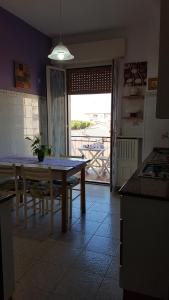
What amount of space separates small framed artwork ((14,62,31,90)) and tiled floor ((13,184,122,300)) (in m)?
2.06

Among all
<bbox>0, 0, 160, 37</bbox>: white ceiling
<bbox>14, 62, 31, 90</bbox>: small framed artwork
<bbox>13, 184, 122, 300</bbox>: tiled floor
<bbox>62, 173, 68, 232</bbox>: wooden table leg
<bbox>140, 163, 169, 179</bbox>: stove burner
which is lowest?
<bbox>13, 184, 122, 300</bbox>: tiled floor

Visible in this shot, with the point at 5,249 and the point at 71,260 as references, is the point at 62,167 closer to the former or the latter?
the point at 71,260

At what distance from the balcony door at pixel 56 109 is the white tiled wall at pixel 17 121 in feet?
1.00

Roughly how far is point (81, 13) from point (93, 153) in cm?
306

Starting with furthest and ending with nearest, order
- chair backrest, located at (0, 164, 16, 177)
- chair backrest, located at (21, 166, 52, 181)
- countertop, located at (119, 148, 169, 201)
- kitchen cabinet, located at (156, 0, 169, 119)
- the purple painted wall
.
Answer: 1. the purple painted wall
2. chair backrest, located at (0, 164, 16, 177)
3. chair backrest, located at (21, 166, 52, 181)
4. kitchen cabinet, located at (156, 0, 169, 119)
5. countertop, located at (119, 148, 169, 201)

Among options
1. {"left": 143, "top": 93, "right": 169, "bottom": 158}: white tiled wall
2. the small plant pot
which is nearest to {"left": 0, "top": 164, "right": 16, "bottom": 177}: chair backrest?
the small plant pot

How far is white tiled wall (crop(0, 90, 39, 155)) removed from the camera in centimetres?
351

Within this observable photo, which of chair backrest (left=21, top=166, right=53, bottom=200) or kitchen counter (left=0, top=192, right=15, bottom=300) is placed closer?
kitchen counter (left=0, top=192, right=15, bottom=300)

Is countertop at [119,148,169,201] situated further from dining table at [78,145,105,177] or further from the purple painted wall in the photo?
dining table at [78,145,105,177]

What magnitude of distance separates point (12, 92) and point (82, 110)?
238cm

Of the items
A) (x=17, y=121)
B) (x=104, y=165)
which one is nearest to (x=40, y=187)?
(x=17, y=121)

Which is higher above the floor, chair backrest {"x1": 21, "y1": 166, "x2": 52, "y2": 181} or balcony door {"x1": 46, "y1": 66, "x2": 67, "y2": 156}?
balcony door {"x1": 46, "y1": 66, "x2": 67, "y2": 156}

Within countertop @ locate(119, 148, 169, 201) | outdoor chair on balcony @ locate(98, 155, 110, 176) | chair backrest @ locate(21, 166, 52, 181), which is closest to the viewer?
countertop @ locate(119, 148, 169, 201)

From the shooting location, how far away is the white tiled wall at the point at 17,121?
11.5ft
